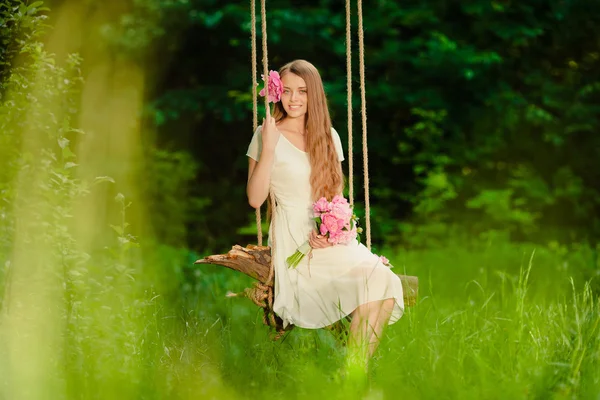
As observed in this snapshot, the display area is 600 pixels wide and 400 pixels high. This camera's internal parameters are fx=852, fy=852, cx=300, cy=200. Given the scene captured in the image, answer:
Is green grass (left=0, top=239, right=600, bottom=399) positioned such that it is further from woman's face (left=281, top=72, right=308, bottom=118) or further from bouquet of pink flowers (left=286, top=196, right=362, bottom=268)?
woman's face (left=281, top=72, right=308, bottom=118)

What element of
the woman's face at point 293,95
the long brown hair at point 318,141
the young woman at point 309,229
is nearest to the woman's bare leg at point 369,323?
the young woman at point 309,229

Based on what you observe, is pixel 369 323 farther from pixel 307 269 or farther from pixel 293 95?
pixel 293 95

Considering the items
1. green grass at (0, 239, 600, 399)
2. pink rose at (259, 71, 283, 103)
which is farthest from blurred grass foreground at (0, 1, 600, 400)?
pink rose at (259, 71, 283, 103)

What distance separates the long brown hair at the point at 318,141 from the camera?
139 inches

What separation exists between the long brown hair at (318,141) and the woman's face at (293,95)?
19 millimetres

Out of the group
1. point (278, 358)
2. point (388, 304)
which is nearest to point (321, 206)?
point (388, 304)

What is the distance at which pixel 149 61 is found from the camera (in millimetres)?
8484

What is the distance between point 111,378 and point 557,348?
1.63m

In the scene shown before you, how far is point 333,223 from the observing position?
3.34m

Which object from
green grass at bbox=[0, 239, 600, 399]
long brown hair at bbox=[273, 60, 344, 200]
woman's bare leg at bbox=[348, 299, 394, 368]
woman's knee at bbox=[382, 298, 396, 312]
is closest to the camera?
green grass at bbox=[0, 239, 600, 399]

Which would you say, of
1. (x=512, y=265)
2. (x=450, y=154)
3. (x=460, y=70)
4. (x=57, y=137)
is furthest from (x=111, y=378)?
(x=450, y=154)

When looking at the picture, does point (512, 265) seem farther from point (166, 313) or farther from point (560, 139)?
point (166, 313)

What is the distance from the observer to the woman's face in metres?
3.57

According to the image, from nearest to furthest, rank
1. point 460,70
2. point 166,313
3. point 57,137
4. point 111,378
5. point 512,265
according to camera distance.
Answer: point 111,378 → point 57,137 → point 166,313 → point 512,265 → point 460,70
